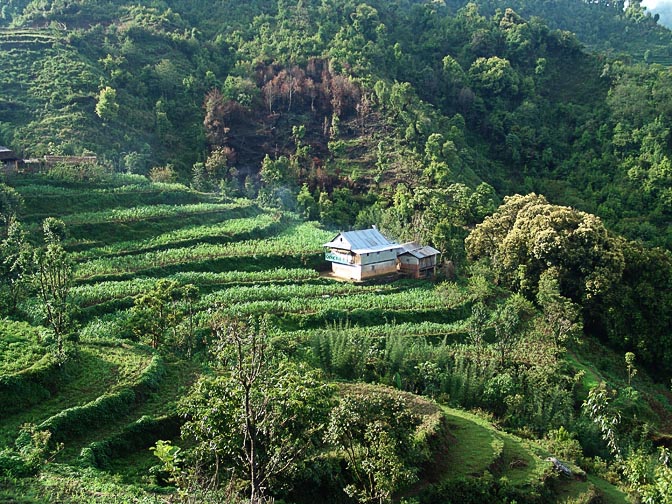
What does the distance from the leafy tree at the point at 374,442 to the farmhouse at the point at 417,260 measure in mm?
21016

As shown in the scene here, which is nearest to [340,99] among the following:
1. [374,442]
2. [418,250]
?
[418,250]

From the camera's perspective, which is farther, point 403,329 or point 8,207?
point 8,207

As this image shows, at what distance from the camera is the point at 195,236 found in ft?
113

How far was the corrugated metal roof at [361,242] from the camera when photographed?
1347 inches

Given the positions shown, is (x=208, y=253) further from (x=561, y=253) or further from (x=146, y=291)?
(x=561, y=253)

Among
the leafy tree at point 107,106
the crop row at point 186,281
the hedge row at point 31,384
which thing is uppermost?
the leafy tree at point 107,106

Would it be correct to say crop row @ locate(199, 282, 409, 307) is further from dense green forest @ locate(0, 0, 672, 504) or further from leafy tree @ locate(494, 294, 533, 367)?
leafy tree @ locate(494, 294, 533, 367)

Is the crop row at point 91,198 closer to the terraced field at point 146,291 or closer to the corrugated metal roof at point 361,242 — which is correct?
the terraced field at point 146,291

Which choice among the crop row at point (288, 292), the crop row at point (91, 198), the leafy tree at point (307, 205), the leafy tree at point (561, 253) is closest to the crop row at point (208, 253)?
the crop row at point (288, 292)

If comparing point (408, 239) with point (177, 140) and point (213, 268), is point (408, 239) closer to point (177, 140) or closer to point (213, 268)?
point (213, 268)

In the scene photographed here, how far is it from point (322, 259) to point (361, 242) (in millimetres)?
2511

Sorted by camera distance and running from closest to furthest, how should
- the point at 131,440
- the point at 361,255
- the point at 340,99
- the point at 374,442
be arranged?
the point at 374,442 → the point at 131,440 → the point at 361,255 → the point at 340,99

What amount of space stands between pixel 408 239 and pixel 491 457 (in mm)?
22876

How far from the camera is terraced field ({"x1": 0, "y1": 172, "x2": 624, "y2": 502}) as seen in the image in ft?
48.6
